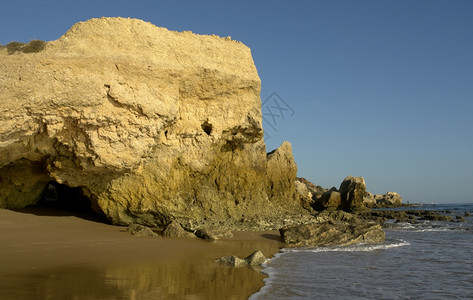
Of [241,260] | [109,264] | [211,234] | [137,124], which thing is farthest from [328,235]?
[109,264]

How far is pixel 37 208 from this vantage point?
13.7m

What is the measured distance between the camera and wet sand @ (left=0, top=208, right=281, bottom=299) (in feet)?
17.9

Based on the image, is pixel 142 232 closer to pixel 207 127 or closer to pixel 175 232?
pixel 175 232

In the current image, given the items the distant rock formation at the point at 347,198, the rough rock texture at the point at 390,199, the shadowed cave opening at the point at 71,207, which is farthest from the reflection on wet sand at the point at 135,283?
the rough rock texture at the point at 390,199

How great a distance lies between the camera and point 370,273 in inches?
298

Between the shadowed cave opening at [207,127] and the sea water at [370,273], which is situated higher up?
the shadowed cave opening at [207,127]

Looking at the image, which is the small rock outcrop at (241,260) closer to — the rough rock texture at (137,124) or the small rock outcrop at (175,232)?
the small rock outcrop at (175,232)

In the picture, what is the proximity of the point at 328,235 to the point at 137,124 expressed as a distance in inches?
244

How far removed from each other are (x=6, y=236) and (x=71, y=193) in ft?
21.1

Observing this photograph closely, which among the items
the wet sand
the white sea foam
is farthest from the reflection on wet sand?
the white sea foam

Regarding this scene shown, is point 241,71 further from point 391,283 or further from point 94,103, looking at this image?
point 391,283

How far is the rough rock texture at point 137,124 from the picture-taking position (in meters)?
9.81

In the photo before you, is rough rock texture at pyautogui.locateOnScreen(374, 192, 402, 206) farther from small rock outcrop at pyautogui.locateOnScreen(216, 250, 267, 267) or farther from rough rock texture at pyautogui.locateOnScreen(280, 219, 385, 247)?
small rock outcrop at pyautogui.locateOnScreen(216, 250, 267, 267)

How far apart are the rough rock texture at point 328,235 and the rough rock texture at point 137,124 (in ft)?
6.99
